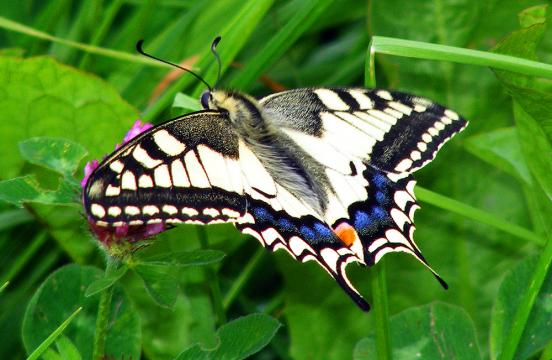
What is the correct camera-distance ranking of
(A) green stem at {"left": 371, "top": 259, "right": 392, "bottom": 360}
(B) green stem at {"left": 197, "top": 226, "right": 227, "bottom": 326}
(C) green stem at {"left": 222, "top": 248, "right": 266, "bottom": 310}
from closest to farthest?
(A) green stem at {"left": 371, "top": 259, "right": 392, "bottom": 360} → (B) green stem at {"left": 197, "top": 226, "right": 227, "bottom": 326} → (C) green stem at {"left": 222, "top": 248, "right": 266, "bottom": 310}

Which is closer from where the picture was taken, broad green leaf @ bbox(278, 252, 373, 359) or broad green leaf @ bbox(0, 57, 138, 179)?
broad green leaf @ bbox(0, 57, 138, 179)

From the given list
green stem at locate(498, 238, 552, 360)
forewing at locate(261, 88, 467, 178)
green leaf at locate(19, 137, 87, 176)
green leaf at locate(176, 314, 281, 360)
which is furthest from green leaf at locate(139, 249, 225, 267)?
green stem at locate(498, 238, 552, 360)

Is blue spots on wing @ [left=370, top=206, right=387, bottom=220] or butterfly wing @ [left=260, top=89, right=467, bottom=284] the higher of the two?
butterfly wing @ [left=260, top=89, right=467, bottom=284]

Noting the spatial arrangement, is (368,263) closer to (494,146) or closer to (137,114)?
(494,146)

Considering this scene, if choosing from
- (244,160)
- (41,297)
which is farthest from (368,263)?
(41,297)

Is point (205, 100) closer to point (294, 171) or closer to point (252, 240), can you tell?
point (294, 171)

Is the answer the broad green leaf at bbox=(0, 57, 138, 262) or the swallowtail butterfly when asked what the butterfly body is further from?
the broad green leaf at bbox=(0, 57, 138, 262)

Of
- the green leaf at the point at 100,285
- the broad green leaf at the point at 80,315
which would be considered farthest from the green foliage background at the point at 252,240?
the green leaf at the point at 100,285
